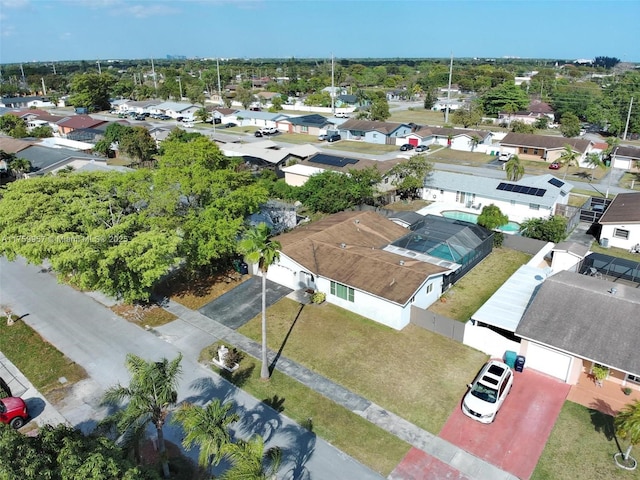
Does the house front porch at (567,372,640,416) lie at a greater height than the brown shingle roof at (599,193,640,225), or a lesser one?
lesser

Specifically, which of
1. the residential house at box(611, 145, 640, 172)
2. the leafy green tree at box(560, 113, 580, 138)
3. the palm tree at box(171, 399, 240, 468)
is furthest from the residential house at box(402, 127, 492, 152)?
the palm tree at box(171, 399, 240, 468)

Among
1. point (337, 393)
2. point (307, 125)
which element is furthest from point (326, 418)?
point (307, 125)

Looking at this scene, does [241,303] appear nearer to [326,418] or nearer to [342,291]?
[342,291]

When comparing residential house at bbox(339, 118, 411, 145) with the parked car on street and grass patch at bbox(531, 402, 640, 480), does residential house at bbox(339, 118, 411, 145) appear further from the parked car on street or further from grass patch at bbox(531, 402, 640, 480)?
grass patch at bbox(531, 402, 640, 480)

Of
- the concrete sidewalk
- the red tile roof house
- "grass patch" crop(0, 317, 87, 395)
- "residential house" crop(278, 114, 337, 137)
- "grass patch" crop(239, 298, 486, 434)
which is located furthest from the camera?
"residential house" crop(278, 114, 337, 137)

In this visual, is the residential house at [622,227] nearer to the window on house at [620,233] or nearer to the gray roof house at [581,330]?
the window on house at [620,233]

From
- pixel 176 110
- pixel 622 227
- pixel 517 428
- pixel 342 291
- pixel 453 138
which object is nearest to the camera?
pixel 517 428

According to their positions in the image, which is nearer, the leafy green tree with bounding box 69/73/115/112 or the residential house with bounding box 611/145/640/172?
the residential house with bounding box 611/145/640/172
